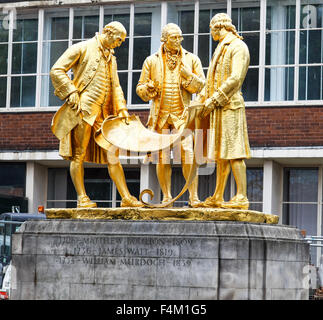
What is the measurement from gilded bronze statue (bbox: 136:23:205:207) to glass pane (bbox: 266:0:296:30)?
13.5 meters

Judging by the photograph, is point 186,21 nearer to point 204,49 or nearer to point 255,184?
point 204,49

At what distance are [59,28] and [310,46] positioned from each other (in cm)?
744

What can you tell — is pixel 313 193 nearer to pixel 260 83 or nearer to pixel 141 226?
pixel 260 83

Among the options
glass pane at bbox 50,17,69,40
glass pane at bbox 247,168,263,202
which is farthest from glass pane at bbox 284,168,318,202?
glass pane at bbox 50,17,69,40

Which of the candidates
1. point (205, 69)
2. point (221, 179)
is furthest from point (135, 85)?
point (221, 179)

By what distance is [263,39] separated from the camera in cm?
3058

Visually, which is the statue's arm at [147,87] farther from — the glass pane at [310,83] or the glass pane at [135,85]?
the glass pane at [135,85]

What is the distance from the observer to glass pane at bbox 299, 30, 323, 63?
30250mm

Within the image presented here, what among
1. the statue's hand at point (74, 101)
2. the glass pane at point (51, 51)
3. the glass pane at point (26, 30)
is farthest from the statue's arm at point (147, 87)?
the glass pane at point (26, 30)

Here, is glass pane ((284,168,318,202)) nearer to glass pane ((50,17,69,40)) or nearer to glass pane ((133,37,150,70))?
glass pane ((133,37,150,70))

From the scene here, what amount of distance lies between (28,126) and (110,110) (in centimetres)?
1534

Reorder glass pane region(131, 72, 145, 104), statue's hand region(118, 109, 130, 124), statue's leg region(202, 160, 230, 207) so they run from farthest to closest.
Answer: glass pane region(131, 72, 145, 104)
statue's hand region(118, 109, 130, 124)
statue's leg region(202, 160, 230, 207)
